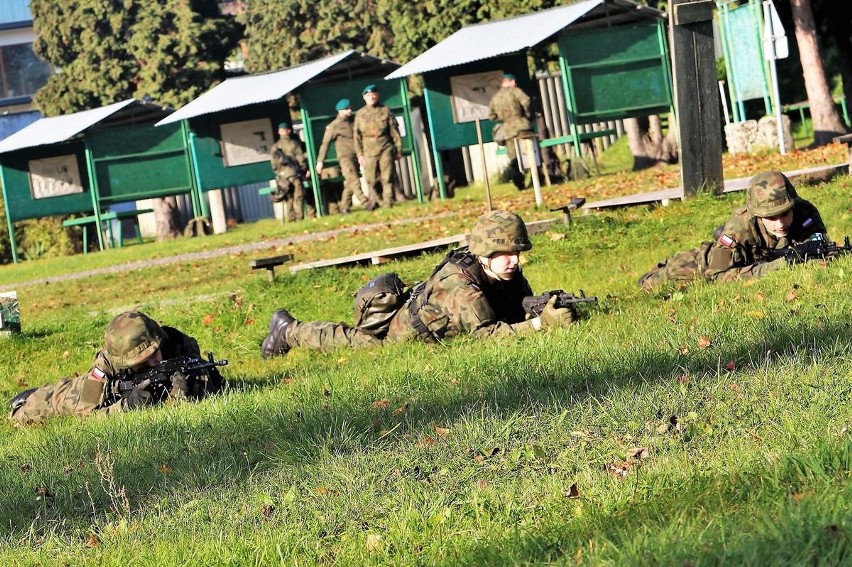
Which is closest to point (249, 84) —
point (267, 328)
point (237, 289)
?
point (237, 289)

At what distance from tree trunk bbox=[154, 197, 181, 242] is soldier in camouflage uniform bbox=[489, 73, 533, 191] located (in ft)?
44.2

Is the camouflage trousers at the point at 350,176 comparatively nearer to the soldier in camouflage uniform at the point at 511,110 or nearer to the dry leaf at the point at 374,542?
the soldier in camouflage uniform at the point at 511,110

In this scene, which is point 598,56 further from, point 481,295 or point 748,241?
point 481,295

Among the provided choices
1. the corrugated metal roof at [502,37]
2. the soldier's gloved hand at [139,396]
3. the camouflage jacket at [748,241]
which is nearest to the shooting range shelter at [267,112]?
the corrugated metal roof at [502,37]

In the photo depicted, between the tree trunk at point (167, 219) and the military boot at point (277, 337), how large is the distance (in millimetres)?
23822

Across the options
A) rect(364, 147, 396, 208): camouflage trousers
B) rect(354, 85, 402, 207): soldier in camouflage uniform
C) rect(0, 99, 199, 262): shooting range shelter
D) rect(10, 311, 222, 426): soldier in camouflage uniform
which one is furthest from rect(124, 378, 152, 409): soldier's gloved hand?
rect(0, 99, 199, 262): shooting range shelter

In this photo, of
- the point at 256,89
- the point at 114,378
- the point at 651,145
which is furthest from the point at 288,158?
the point at 114,378

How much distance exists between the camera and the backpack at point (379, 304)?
1089 centimetres

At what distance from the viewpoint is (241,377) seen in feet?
34.9

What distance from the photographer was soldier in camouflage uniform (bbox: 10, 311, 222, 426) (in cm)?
930

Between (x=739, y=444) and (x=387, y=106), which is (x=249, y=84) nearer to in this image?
(x=387, y=106)

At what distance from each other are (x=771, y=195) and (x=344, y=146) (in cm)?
1663

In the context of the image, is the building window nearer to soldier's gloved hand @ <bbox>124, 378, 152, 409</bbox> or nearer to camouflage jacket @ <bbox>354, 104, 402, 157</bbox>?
camouflage jacket @ <bbox>354, 104, 402, 157</bbox>

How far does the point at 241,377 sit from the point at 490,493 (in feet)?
17.8
